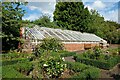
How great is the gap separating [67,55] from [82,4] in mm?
29397

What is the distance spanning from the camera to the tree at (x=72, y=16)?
42.8m

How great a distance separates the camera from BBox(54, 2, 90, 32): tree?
4281cm

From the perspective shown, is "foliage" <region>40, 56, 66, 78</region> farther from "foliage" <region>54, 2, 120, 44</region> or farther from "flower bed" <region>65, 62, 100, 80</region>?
"foliage" <region>54, 2, 120, 44</region>

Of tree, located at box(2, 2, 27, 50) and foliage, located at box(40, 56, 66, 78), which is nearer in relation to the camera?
foliage, located at box(40, 56, 66, 78)

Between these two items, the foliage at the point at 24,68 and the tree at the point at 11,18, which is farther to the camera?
the tree at the point at 11,18

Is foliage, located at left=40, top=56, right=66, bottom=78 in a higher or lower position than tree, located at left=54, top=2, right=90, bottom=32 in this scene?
lower

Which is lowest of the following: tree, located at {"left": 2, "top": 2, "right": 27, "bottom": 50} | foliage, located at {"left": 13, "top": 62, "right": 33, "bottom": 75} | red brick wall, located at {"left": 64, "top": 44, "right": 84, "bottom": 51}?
red brick wall, located at {"left": 64, "top": 44, "right": 84, "bottom": 51}

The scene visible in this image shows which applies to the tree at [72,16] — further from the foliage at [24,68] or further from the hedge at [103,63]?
the foliage at [24,68]

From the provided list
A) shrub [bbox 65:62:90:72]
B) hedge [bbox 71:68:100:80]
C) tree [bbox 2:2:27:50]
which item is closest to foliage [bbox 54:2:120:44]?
tree [bbox 2:2:27:50]

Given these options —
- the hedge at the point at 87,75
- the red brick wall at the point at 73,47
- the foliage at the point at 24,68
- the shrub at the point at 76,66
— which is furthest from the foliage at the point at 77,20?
the hedge at the point at 87,75

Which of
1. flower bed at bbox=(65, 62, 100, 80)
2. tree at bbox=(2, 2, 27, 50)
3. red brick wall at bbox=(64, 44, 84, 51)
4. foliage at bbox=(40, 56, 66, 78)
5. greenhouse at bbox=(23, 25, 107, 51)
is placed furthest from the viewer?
red brick wall at bbox=(64, 44, 84, 51)

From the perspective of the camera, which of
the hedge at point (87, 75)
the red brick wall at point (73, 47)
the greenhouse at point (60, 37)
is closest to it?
the hedge at point (87, 75)

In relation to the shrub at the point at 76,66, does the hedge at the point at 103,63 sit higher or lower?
lower

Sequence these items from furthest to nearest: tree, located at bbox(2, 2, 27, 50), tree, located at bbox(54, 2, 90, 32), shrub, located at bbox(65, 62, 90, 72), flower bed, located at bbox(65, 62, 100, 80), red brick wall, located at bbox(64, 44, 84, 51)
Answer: tree, located at bbox(54, 2, 90, 32) → red brick wall, located at bbox(64, 44, 84, 51) → tree, located at bbox(2, 2, 27, 50) → shrub, located at bbox(65, 62, 90, 72) → flower bed, located at bbox(65, 62, 100, 80)
